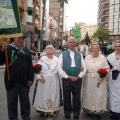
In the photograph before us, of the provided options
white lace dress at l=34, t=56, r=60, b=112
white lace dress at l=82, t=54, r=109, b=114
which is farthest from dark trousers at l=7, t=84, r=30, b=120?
white lace dress at l=82, t=54, r=109, b=114

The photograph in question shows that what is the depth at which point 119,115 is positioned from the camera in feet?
20.6

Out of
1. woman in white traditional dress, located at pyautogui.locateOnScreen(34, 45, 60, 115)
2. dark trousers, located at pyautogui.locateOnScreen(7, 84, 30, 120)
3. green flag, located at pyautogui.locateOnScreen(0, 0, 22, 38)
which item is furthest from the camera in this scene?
woman in white traditional dress, located at pyautogui.locateOnScreen(34, 45, 60, 115)

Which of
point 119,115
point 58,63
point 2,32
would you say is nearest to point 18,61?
point 2,32

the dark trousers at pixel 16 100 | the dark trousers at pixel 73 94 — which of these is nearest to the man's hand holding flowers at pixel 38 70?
the dark trousers at pixel 73 94

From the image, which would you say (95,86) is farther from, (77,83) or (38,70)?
(38,70)

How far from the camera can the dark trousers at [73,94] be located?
616 cm

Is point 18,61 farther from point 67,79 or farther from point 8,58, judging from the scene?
point 67,79

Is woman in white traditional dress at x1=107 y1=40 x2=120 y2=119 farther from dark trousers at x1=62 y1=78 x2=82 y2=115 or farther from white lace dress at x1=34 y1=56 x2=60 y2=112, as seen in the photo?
white lace dress at x1=34 y1=56 x2=60 y2=112

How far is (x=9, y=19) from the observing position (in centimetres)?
508

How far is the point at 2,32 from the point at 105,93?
2709mm

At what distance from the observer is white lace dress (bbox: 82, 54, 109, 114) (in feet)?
20.5

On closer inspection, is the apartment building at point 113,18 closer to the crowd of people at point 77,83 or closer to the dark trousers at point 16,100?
the crowd of people at point 77,83

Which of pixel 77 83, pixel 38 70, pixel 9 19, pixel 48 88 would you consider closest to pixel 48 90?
pixel 48 88

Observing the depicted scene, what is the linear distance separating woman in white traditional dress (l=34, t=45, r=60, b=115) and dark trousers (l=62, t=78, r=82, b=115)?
21 cm
